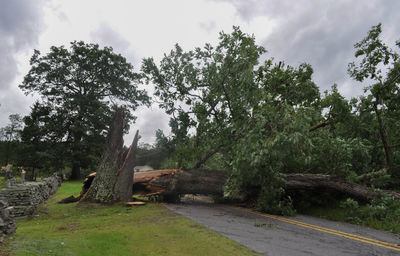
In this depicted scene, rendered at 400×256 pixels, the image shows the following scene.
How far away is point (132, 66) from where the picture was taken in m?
32.5

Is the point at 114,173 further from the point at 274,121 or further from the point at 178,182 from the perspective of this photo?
the point at 274,121

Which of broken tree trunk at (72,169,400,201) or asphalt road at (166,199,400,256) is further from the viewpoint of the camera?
broken tree trunk at (72,169,400,201)

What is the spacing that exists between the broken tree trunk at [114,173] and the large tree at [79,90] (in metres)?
18.7

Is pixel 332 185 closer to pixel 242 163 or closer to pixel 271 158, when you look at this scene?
pixel 271 158

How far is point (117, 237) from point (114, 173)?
5196 millimetres

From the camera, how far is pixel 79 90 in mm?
30391

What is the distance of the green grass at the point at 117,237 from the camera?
→ 3.98 meters

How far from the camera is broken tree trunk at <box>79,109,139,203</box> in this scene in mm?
9414

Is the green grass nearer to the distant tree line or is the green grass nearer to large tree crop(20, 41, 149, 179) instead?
the distant tree line

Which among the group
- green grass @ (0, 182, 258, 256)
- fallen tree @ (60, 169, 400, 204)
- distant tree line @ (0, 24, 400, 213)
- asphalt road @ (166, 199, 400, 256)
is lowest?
green grass @ (0, 182, 258, 256)

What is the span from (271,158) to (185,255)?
18.0 feet

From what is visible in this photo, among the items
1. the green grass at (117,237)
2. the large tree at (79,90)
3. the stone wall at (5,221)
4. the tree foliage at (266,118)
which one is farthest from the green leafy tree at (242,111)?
the large tree at (79,90)

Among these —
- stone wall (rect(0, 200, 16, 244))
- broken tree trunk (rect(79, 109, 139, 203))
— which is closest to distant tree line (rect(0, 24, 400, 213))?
broken tree trunk (rect(79, 109, 139, 203))

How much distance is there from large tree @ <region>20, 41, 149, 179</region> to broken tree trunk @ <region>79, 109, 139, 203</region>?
738 inches
